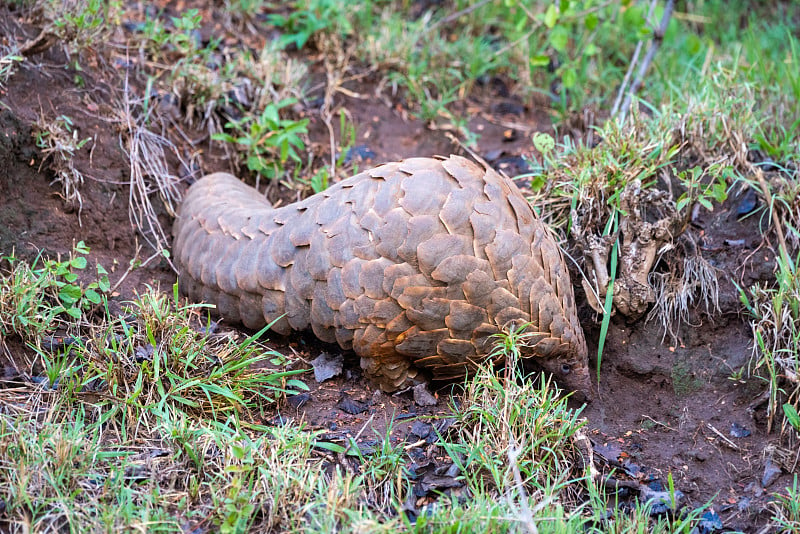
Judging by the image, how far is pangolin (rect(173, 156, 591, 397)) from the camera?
279cm

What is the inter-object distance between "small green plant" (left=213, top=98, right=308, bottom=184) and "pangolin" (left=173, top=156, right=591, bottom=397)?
2.62ft

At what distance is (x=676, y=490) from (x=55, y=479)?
210cm

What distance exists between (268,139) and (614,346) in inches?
78.7

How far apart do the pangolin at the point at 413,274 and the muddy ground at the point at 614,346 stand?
0.21 meters

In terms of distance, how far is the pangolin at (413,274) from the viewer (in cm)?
279

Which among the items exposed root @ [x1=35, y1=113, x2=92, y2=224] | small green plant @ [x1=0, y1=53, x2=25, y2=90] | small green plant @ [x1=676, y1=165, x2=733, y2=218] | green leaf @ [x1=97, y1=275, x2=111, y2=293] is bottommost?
green leaf @ [x1=97, y1=275, x2=111, y2=293]

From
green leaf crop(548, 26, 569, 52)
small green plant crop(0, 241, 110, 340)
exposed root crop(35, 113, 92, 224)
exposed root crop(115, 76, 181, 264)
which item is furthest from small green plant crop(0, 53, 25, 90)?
green leaf crop(548, 26, 569, 52)

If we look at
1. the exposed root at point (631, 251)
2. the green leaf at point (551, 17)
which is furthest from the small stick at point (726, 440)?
the green leaf at point (551, 17)

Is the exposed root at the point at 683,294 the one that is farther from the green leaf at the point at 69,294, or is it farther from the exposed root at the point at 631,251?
the green leaf at the point at 69,294

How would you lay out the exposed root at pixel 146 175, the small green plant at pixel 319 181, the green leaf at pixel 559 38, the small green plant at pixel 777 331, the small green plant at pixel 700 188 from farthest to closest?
the green leaf at pixel 559 38
the small green plant at pixel 319 181
the exposed root at pixel 146 175
the small green plant at pixel 700 188
the small green plant at pixel 777 331

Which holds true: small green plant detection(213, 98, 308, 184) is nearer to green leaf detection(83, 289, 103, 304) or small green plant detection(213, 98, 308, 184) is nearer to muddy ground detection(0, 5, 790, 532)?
muddy ground detection(0, 5, 790, 532)

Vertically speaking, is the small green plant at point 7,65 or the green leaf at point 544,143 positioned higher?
the small green plant at point 7,65

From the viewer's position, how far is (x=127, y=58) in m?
4.00

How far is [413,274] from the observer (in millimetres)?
2777
